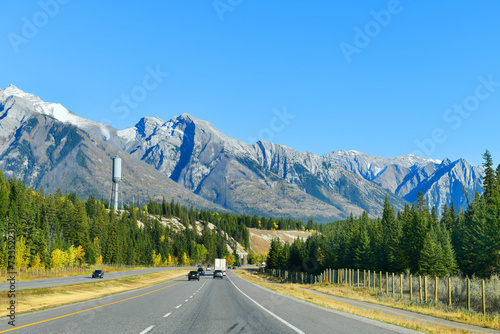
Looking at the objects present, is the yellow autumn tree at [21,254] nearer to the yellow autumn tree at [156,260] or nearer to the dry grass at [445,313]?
the dry grass at [445,313]

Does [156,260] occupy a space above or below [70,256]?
below

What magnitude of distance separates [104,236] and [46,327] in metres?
151

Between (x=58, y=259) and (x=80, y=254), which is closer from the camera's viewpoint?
(x=58, y=259)

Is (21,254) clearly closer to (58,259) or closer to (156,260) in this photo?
(58,259)

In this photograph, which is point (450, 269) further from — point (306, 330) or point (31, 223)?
point (31, 223)

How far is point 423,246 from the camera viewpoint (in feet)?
247

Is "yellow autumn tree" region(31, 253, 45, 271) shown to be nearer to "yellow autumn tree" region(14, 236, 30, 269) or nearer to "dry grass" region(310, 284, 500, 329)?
"yellow autumn tree" region(14, 236, 30, 269)

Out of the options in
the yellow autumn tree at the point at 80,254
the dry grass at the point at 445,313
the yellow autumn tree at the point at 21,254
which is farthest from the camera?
the yellow autumn tree at the point at 80,254

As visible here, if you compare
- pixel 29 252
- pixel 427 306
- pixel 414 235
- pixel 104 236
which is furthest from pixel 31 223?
pixel 427 306

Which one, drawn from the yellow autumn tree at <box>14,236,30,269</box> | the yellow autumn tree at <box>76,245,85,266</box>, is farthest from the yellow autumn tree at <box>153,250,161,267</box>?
the yellow autumn tree at <box>14,236,30,269</box>

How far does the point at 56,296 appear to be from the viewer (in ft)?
115

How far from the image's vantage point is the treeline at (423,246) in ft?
216

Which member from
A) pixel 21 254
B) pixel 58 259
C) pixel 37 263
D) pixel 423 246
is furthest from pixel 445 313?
pixel 58 259

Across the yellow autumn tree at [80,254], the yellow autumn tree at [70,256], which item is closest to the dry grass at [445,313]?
the yellow autumn tree at [70,256]
